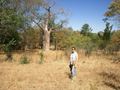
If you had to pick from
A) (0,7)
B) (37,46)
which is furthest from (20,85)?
(37,46)

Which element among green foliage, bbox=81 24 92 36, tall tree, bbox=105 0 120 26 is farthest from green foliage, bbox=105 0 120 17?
green foliage, bbox=81 24 92 36

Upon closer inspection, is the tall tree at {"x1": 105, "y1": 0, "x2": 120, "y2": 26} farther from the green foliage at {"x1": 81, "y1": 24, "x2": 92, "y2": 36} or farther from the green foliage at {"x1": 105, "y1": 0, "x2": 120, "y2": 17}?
the green foliage at {"x1": 81, "y1": 24, "x2": 92, "y2": 36}

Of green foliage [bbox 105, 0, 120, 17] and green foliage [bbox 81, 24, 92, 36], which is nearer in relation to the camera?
green foliage [bbox 105, 0, 120, 17]

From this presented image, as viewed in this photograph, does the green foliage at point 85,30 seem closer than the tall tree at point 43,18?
No

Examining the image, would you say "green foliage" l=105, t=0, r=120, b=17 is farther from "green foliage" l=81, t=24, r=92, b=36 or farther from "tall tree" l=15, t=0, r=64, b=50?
"green foliage" l=81, t=24, r=92, b=36

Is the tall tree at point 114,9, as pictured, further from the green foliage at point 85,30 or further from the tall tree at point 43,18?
the green foliage at point 85,30

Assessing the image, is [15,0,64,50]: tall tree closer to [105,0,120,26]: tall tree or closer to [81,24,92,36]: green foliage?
[105,0,120,26]: tall tree

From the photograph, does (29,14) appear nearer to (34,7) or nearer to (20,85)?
(34,7)

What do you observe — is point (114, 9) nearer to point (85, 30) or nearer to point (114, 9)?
point (114, 9)

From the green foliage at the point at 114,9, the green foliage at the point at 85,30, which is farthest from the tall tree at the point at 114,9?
the green foliage at the point at 85,30

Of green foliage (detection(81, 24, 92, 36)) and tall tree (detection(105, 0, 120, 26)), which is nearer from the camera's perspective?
tall tree (detection(105, 0, 120, 26))

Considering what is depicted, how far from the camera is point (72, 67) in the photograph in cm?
1218

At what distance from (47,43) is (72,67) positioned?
2123 cm

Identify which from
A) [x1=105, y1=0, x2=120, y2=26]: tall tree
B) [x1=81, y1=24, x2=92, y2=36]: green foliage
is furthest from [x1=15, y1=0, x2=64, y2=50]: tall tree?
[x1=81, y1=24, x2=92, y2=36]: green foliage
